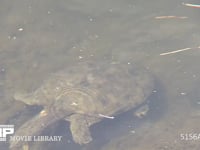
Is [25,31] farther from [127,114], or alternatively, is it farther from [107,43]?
[127,114]

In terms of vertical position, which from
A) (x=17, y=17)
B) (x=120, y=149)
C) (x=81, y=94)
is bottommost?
(x=120, y=149)

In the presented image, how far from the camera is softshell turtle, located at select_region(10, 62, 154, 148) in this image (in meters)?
5.29

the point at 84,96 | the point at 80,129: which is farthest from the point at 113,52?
the point at 80,129

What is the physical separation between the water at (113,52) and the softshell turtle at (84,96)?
16 centimetres

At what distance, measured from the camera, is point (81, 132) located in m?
5.19

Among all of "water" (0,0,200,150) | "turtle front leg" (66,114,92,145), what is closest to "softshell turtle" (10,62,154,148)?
"turtle front leg" (66,114,92,145)

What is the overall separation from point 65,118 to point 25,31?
5.52ft

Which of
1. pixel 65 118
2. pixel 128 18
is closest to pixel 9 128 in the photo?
pixel 65 118

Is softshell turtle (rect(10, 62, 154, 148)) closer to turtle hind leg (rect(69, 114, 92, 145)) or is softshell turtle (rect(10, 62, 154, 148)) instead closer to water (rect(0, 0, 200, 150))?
turtle hind leg (rect(69, 114, 92, 145))

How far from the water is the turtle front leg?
0.32ft

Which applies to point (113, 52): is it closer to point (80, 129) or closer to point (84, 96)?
point (84, 96)

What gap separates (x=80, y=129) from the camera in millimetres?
5211

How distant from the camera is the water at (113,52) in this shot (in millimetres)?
5320

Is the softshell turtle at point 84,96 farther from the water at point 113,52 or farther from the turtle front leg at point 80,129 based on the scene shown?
the water at point 113,52
